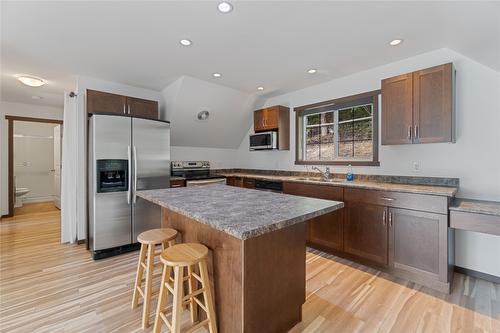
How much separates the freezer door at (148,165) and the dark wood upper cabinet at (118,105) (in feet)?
0.99

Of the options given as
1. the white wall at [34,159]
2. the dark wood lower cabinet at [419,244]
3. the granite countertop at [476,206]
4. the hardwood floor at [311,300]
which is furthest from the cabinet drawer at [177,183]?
the white wall at [34,159]

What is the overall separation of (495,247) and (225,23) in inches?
135

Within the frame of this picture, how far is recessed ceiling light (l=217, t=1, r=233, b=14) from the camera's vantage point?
176cm

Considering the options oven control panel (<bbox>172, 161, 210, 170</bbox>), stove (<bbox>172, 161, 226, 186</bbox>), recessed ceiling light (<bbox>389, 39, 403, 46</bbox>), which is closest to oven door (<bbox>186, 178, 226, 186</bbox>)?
stove (<bbox>172, 161, 226, 186</bbox>)

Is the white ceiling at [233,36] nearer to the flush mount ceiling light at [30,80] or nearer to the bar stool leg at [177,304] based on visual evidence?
the flush mount ceiling light at [30,80]

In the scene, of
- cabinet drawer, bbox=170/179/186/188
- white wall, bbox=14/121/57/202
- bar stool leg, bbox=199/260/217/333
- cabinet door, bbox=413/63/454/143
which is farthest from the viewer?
white wall, bbox=14/121/57/202

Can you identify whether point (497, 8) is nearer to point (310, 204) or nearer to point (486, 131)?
point (486, 131)

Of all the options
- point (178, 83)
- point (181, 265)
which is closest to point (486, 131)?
point (181, 265)

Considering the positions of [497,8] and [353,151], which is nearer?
[497,8]

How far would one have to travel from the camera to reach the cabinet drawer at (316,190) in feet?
9.36

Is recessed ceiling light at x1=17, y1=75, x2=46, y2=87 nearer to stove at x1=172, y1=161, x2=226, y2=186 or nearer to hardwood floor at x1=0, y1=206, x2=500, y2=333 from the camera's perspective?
stove at x1=172, y1=161, x2=226, y2=186

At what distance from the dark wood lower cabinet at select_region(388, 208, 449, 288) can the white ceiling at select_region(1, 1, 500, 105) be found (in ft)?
5.35

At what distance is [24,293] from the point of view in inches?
83.7

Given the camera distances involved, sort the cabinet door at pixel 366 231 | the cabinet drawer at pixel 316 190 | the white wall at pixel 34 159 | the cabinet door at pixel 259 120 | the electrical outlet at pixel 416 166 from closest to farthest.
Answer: the cabinet door at pixel 366 231, the electrical outlet at pixel 416 166, the cabinet drawer at pixel 316 190, the cabinet door at pixel 259 120, the white wall at pixel 34 159
